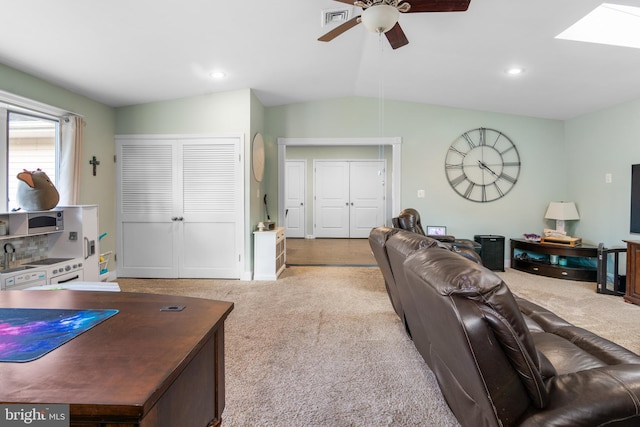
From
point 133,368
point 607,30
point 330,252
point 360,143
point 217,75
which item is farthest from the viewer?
point 330,252

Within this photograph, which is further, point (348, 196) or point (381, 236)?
point (348, 196)

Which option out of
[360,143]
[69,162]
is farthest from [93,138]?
[360,143]

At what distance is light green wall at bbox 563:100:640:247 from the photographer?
13.0 feet

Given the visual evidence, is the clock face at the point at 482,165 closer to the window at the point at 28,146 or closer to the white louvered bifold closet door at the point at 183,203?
the white louvered bifold closet door at the point at 183,203

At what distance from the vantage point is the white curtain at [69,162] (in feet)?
11.6

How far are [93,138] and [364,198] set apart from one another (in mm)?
6142

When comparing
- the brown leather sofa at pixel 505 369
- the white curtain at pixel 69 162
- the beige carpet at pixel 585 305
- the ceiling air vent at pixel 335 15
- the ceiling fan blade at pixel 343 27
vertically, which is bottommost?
the beige carpet at pixel 585 305

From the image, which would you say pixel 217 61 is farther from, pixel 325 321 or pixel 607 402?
pixel 607 402

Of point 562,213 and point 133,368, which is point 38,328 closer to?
point 133,368

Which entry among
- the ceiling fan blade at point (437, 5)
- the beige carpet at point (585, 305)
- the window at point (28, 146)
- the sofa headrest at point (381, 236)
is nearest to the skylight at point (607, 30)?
the ceiling fan blade at point (437, 5)

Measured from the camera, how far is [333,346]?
2.47 m

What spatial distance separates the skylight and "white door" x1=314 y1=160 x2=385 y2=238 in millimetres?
5829

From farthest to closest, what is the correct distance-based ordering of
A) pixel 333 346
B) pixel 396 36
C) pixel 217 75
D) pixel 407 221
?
pixel 407 221 < pixel 217 75 < pixel 396 36 < pixel 333 346

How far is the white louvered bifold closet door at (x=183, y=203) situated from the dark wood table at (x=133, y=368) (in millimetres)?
3156
